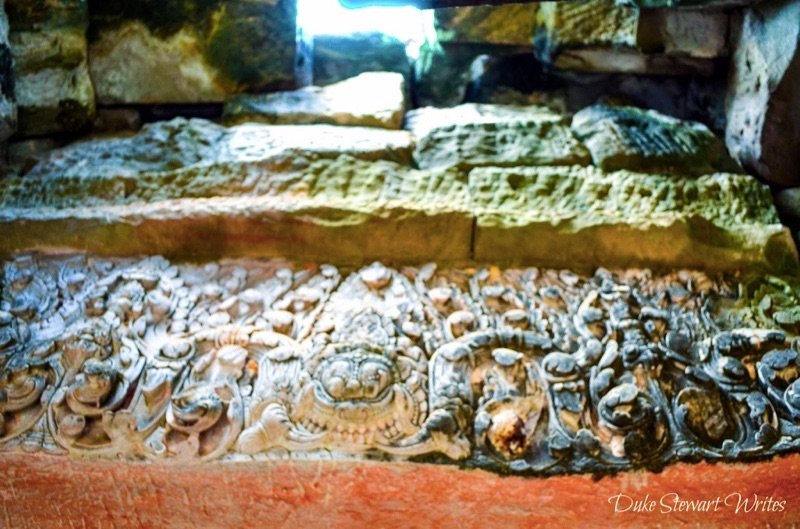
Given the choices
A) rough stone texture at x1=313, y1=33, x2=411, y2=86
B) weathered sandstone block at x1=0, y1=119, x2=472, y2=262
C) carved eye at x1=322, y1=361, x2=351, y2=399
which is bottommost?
Result: carved eye at x1=322, y1=361, x2=351, y2=399

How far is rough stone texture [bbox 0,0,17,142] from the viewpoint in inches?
80.9

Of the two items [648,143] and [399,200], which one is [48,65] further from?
[648,143]

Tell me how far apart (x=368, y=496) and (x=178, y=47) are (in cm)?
160

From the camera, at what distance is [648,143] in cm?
200

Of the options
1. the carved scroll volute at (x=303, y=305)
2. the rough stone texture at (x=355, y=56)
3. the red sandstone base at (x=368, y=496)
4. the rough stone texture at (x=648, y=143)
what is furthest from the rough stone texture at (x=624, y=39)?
the red sandstone base at (x=368, y=496)

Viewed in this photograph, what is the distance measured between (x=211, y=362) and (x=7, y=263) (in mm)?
694

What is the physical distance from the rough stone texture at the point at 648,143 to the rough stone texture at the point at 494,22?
566mm

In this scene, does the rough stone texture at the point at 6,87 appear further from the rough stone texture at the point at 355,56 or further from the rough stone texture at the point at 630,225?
the rough stone texture at the point at 630,225

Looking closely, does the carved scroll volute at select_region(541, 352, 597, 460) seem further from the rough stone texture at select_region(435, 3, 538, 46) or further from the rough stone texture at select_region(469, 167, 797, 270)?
the rough stone texture at select_region(435, 3, 538, 46)

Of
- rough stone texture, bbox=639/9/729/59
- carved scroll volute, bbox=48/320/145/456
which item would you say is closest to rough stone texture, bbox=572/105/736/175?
rough stone texture, bbox=639/9/729/59

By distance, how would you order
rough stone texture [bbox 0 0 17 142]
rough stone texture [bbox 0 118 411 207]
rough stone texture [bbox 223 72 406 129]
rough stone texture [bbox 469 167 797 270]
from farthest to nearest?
rough stone texture [bbox 223 72 406 129]
rough stone texture [bbox 0 0 17 142]
rough stone texture [bbox 0 118 411 207]
rough stone texture [bbox 469 167 797 270]

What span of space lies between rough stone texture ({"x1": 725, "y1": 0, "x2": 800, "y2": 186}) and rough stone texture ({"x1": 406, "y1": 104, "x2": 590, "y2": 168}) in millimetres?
506

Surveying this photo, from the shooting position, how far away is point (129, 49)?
226 centimetres

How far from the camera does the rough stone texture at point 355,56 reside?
258 cm
